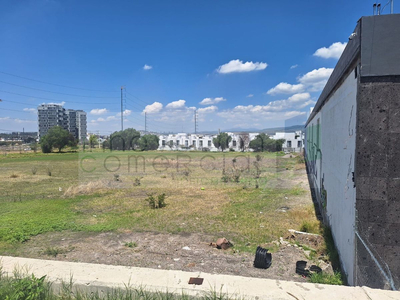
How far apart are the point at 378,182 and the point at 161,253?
3674 mm

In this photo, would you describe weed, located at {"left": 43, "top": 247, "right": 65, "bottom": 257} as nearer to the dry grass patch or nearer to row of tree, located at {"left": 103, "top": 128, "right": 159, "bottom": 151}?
the dry grass patch

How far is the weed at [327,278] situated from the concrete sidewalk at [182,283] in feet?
4.55

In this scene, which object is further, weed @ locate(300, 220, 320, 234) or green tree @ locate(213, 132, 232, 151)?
green tree @ locate(213, 132, 232, 151)

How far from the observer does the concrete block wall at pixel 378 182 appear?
8.30 feet

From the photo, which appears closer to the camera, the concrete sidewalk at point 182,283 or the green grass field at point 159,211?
the concrete sidewalk at point 182,283

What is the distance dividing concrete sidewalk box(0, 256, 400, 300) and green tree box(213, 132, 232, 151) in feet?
189

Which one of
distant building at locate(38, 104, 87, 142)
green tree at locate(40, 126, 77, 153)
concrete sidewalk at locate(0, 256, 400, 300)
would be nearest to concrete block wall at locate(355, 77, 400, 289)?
concrete sidewalk at locate(0, 256, 400, 300)

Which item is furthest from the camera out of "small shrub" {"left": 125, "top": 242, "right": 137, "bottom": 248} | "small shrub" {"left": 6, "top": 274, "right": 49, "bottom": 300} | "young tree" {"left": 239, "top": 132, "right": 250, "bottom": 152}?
"young tree" {"left": 239, "top": 132, "right": 250, "bottom": 152}

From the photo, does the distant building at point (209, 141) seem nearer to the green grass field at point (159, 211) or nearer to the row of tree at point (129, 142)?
the row of tree at point (129, 142)

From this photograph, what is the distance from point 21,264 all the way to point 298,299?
8.88ft

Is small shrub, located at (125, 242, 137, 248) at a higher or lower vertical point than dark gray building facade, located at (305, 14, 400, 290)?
lower

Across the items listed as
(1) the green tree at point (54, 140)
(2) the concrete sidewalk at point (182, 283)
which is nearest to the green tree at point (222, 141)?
(1) the green tree at point (54, 140)

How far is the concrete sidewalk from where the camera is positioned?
2.05m

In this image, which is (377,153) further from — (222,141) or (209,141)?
(209,141)
